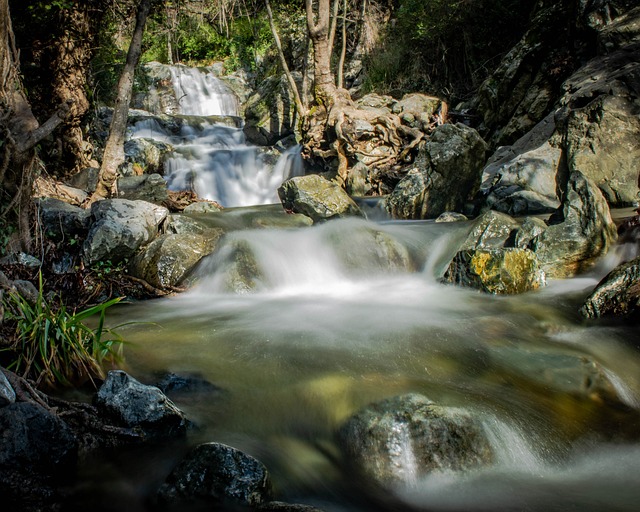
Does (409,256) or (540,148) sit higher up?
(540,148)

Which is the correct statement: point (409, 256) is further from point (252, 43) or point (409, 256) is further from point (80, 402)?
point (252, 43)

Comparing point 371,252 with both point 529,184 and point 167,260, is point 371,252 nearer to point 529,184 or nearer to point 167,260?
point 167,260

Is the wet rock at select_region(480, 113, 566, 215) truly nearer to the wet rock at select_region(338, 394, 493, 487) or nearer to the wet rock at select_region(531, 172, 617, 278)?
the wet rock at select_region(531, 172, 617, 278)

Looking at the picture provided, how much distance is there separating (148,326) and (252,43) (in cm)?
2174

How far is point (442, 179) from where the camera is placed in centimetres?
884

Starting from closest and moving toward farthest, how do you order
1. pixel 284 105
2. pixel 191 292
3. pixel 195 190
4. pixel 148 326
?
pixel 148 326
pixel 191 292
pixel 195 190
pixel 284 105

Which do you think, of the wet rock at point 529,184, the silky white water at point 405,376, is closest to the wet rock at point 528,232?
the silky white water at point 405,376

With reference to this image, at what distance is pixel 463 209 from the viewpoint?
9.02 meters

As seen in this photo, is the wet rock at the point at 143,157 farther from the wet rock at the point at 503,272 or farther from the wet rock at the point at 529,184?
the wet rock at the point at 503,272

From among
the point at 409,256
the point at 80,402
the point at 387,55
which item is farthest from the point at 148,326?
the point at 387,55

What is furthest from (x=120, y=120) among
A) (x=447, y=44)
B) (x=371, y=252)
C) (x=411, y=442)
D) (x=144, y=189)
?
(x=447, y=44)

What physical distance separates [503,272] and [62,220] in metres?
5.58

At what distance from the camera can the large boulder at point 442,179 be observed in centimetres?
884

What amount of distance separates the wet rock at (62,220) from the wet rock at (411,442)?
15.8ft
